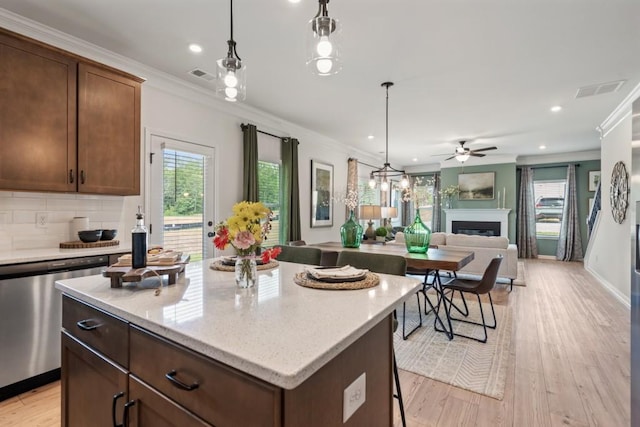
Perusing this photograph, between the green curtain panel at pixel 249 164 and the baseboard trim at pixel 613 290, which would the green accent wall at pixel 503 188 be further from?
the green curtain panel at pixel 249 164

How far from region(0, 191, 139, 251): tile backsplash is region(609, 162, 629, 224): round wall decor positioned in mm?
6231

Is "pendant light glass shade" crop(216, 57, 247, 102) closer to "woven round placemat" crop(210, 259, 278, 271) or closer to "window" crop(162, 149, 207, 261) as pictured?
"woven round placemat" crop(210, 259, 278, 271)

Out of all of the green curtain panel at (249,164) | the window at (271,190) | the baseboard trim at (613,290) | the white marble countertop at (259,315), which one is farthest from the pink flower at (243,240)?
the baseboard trim at (613,290)

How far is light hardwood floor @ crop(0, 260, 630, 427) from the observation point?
194 cm

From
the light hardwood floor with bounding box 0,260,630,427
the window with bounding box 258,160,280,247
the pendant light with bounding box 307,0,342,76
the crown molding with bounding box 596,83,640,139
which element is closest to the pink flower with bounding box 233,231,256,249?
the pendant light with bounding box 307,0,342,76

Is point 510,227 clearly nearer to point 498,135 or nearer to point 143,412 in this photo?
point 498,135

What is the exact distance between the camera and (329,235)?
6.41 m

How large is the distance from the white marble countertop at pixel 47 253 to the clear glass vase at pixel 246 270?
5.78ft

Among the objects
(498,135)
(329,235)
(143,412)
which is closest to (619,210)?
(498,135)

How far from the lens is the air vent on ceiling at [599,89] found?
363cm

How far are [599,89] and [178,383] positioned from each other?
5137 mm

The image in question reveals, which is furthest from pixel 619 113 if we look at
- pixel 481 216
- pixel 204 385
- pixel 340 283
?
pixel 204 385

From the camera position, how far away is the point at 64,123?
98.4 inches

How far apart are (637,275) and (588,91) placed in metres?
3.44
